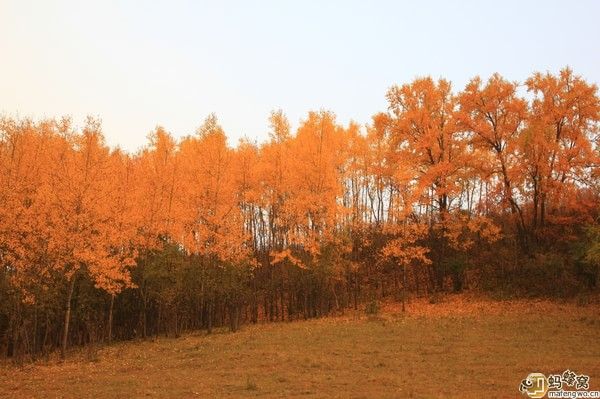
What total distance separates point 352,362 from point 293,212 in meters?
12.6

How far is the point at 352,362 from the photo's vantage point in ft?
46.0

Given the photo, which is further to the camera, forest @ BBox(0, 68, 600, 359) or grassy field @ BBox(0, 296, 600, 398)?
forest @ BBox(0, 68, 600, 359)

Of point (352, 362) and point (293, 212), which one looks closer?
point (352, 362)

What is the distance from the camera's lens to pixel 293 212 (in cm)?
2600

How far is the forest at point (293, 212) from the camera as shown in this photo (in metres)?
19.5

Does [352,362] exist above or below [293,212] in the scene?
below

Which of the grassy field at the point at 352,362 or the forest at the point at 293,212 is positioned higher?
the forest at the point at 293,212

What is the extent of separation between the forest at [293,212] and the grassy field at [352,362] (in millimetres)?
3407

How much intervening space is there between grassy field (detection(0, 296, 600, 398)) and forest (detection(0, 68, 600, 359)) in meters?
3.41

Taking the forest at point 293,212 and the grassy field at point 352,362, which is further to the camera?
the forest at point 293,212

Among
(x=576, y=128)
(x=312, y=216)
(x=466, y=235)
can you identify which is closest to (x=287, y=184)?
(x=312, y=216)

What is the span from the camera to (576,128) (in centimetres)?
2652

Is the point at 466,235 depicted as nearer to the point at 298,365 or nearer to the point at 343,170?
the point at 343,170

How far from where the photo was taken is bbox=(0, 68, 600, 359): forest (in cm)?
1945
